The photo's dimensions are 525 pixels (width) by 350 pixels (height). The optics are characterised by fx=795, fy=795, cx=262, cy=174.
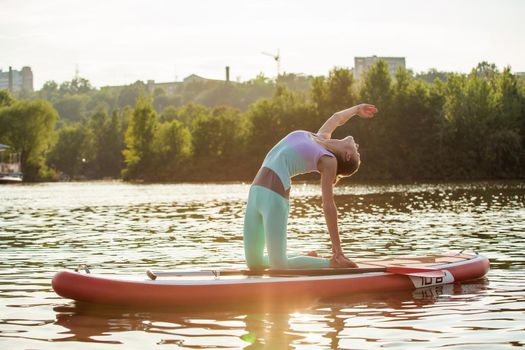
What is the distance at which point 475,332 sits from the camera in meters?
7.90

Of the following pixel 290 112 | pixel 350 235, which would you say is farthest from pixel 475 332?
pixel 290 112

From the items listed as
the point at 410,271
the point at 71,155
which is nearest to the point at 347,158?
the point at 410,271

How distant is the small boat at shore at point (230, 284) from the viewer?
921 centimetres

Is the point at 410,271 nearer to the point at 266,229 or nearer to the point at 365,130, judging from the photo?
the point at 266,229

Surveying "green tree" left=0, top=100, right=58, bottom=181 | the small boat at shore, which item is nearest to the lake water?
the small boat at shore

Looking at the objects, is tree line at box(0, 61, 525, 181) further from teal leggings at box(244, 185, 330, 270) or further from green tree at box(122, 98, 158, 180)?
teal leggings at box(244, 185, 330, 270)

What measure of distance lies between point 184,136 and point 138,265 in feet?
278

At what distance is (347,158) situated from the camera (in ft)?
30.7

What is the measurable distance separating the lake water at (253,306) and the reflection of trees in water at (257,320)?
0.04 feet

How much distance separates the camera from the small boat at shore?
30.2 ft

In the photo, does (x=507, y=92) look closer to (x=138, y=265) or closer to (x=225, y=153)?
(x=225, y=153)

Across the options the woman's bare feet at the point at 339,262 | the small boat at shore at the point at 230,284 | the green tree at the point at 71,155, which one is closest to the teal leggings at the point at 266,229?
the small boat at shore at the point at 230,284

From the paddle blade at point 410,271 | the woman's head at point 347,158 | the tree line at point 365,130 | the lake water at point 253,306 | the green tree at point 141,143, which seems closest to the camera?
the lake water at point 253,306

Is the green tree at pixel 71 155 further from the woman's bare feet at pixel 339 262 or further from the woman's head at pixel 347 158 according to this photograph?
the woman's head at pixel 347 158
